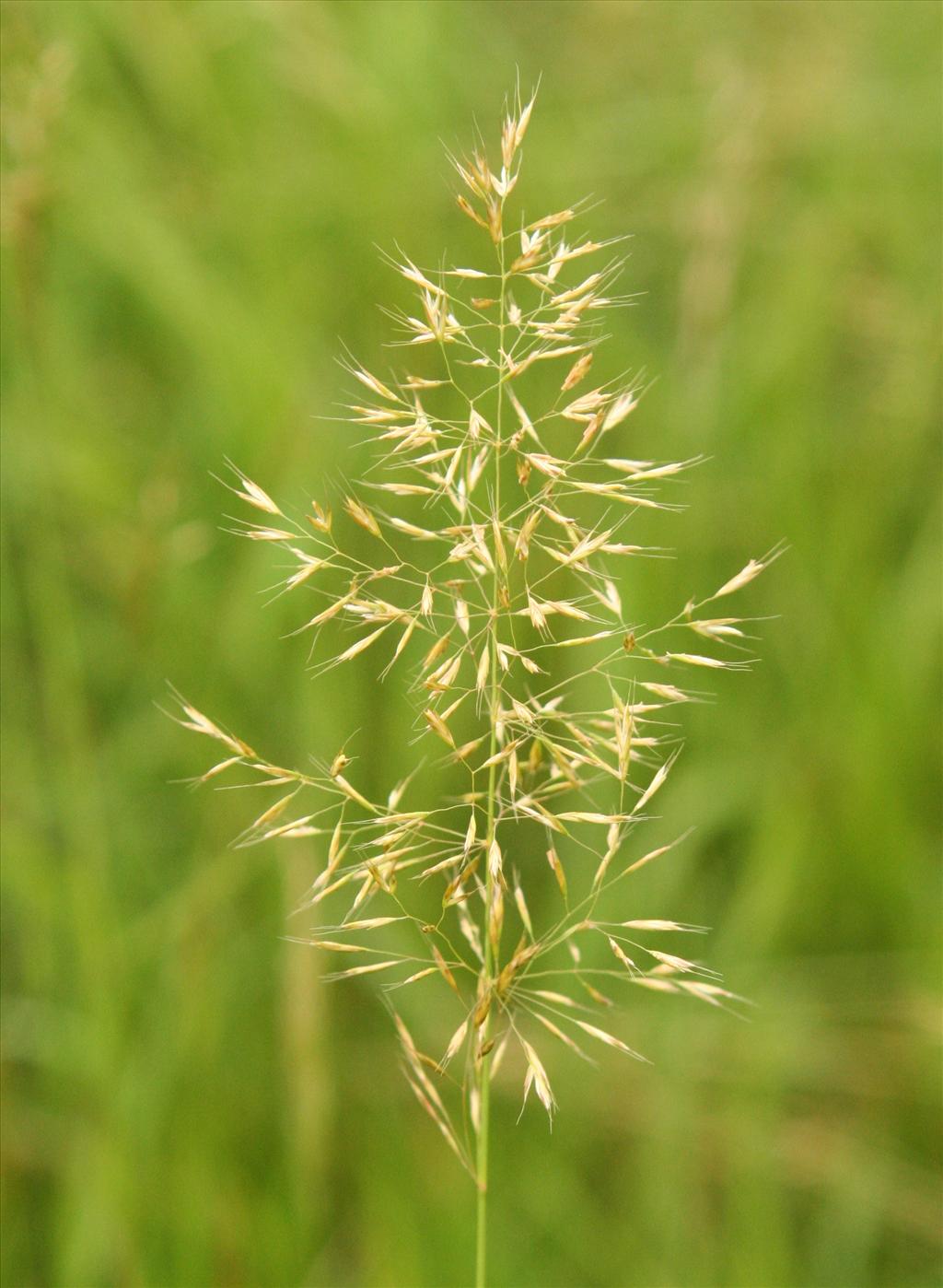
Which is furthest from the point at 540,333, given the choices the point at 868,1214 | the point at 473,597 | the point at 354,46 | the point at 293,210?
the point at 354,46

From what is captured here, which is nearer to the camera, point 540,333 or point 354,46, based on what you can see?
point 540,333

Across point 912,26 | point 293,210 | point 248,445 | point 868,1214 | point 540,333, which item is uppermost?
point 912,26

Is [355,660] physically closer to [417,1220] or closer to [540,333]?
[417,1220]

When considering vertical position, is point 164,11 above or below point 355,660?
above

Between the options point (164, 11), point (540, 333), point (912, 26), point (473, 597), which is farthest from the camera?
point (912, 26)

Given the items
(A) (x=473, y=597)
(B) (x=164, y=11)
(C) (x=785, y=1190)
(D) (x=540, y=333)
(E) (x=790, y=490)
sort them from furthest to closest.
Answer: (B) (x=164, y=11), (E) (x=790, y=490), (A) (x=473, y=597), (C) (x=785, y=1190), (D) (x=540, y=333)

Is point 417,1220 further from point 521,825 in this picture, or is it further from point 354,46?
point 354,46
